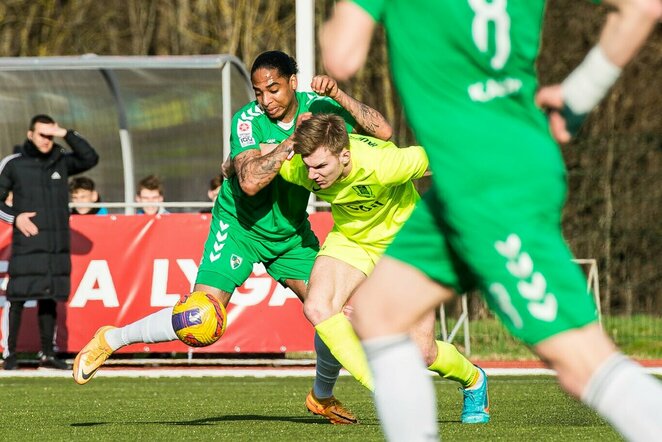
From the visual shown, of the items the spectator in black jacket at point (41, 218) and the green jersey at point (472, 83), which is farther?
the spectator in black jacket at point (41, 218)

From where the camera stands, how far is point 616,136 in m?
17.5

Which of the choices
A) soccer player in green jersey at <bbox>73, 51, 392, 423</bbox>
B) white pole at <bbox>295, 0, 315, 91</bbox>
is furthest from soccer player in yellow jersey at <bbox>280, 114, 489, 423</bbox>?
white pole at <bbox>295, 0, 315, 91</bbox>

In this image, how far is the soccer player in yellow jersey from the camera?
22.2 feet

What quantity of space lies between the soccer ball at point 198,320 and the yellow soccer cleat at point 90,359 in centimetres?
50

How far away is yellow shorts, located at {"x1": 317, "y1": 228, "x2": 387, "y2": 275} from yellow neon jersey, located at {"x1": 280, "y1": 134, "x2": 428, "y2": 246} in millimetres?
28

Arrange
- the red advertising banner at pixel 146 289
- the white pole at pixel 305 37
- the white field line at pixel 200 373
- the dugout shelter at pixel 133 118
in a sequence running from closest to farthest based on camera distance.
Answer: the white field line at pixel 200 373 < the red advertising banner at pixel 146 289 < the white pole at pixel 305 37 < the dugout shelter at pixel 133 118

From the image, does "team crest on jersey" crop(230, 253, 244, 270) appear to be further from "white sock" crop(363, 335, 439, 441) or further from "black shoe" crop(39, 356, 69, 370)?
"black shoe" crop(39, 356, 69, 370)

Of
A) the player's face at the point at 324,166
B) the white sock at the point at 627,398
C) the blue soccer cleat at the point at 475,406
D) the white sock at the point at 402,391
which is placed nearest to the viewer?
the white sock at the point at 627,398

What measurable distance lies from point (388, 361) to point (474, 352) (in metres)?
10.3

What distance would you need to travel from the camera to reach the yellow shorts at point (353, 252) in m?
7.34

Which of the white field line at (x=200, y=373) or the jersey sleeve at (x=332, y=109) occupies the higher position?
the jersey sleeve at (x=332, y=109)

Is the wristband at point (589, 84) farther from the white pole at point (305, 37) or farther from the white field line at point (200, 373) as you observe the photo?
the white pole at point (305, 37)

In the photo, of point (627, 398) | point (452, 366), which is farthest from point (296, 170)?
point (627, 398)

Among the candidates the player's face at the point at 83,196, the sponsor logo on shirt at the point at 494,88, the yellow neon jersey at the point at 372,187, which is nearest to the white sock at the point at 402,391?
the sponsor logo on shirt at the point at 494,88
